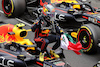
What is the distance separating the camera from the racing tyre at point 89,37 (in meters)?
5.43

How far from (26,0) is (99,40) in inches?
163

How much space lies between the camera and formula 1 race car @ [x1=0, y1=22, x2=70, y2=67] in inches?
165

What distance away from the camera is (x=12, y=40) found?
4844mm

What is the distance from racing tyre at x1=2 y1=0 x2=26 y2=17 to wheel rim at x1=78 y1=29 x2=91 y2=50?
115 inches

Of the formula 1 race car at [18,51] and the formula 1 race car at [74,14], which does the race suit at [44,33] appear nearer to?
the formula 1 race car at [18,51]

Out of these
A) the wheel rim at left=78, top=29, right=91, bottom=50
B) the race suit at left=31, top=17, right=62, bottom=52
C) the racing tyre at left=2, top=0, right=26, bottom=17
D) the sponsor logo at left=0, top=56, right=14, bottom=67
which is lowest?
the sponsor logo at left=0, top=56, right=14, bottom=67

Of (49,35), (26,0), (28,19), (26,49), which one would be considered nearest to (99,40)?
(49,35)

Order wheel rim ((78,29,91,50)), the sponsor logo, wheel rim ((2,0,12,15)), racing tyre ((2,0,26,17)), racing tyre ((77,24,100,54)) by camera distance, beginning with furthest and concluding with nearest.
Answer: wheel rim ((2,0,12,15)) → racing tyre ((2,0,26,17)) → wheel rim ((78,29,91,50)) → racing tyre ((77,24,100,54)) → the sponsor logo

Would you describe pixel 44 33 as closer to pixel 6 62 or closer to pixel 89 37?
pixel 6 62

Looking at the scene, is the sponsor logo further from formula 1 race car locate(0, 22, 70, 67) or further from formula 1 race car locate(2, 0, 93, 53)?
formula 1 race car locate(2, 0, 93, 53)

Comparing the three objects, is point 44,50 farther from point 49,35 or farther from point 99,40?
point 99,40

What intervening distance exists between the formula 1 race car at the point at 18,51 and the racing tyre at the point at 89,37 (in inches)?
46.5

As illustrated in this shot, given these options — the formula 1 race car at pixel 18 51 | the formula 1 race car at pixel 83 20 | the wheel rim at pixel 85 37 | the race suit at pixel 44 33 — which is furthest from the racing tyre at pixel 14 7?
the race suit at pixel 44 33

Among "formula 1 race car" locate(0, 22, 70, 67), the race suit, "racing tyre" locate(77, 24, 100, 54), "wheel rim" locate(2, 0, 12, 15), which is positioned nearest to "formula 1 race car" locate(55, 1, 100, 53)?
"racing tyre" locate(77, 24, 100, 54)
